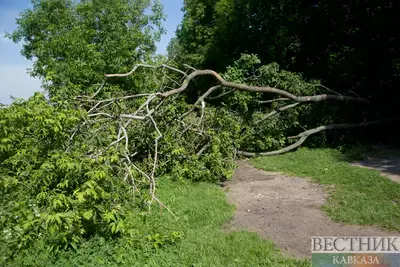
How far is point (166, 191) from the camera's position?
538 centimetres

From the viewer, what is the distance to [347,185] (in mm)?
5434

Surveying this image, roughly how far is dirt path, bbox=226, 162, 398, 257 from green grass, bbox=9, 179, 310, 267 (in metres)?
Result: 0.26

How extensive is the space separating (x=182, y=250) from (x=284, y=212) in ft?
5.53

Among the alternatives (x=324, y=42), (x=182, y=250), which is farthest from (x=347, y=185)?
(x=324, y=42)

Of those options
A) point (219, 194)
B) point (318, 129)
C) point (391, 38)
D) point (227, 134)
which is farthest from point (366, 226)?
point (391, 38)

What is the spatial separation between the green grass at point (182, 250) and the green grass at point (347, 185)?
134cm

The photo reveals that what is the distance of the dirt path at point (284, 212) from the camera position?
3.76 meters

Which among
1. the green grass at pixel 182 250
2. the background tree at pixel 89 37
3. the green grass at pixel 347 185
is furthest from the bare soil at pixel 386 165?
the background tree at pixel 89 37

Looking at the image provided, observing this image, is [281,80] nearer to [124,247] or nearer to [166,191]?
[166,191]

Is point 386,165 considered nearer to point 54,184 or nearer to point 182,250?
point 182,250

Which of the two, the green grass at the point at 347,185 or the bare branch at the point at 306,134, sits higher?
the bare branch at the point at 306,134

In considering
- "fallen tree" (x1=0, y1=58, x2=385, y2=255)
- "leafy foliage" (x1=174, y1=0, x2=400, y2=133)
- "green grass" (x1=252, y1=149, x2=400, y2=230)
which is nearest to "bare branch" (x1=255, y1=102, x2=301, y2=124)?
"fallen tree" (x1=0, y1=58, x2=385, y2=255)

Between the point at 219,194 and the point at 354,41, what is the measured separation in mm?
8336

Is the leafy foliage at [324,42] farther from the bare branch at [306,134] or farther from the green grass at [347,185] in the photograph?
the green grass at [347,185]
